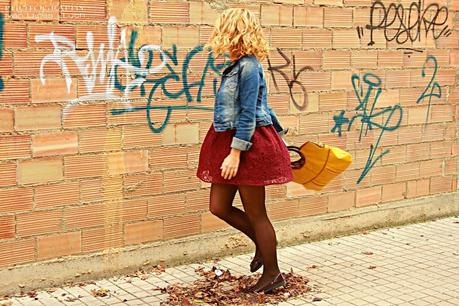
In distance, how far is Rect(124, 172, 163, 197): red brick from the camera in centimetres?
514

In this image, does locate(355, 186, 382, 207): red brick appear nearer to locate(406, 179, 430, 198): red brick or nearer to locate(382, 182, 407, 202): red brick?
locate(382, 182, 407, 202): red brick

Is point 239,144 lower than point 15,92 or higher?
lower

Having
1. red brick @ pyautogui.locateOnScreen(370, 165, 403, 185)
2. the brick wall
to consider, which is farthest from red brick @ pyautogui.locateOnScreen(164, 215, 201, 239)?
red brick @ pyautogui.locateOnScreen(370, 165, 403, 185)

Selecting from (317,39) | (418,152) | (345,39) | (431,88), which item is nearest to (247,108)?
(317,39)

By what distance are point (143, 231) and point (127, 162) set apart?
54cm

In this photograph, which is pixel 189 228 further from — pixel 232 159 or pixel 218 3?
pixel 218 3

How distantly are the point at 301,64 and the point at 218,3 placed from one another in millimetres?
955

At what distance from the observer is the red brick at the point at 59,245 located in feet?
15.8

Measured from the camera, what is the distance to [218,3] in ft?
17.8

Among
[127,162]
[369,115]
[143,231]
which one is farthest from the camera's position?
[369,115]

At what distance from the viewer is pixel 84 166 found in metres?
4.92

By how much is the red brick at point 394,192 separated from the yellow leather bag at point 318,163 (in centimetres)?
167

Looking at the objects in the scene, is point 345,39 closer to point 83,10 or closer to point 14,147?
point 83,10

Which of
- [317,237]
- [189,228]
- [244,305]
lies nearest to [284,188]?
[317,237]
